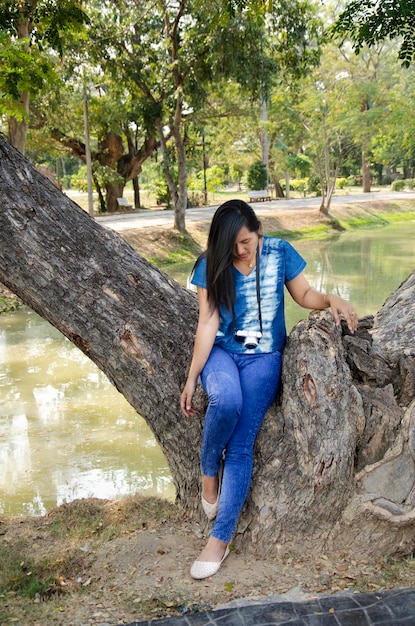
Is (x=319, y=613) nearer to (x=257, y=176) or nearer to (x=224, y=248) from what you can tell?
(x=224, y=248)

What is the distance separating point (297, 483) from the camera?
10.00 feet

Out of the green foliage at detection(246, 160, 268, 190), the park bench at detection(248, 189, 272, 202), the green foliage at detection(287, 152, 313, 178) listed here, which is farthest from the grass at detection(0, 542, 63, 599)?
the green foliage at detection(287, 152, 313, 178)

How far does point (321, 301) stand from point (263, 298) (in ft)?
0.88

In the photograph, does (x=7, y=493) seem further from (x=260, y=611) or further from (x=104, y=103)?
(x=104, y=103)

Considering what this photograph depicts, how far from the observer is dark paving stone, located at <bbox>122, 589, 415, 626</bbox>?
2.59 metres

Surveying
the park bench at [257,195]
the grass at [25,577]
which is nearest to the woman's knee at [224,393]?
the grass at [25,577]

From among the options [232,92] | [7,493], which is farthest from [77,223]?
[232,92]

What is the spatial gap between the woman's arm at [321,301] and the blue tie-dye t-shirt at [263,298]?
71 millimetres

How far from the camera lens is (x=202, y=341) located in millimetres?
3066

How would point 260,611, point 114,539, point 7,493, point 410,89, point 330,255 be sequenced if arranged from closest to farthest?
1. point 260,611
2. point 114,539
3. point 7,493
4. point 330,255
5. point 410,89

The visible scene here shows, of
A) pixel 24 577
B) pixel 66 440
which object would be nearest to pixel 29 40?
pixel 66 440

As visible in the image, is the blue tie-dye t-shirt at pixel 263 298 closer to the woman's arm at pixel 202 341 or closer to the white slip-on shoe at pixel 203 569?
the woman's arm at pixel 202 341

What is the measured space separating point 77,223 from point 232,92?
1822 centimetres

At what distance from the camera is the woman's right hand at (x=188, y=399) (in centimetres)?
308
